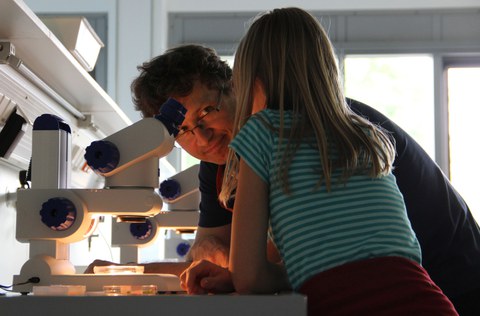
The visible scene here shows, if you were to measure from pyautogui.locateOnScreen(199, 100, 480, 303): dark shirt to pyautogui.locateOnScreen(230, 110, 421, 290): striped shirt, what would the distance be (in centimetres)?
43

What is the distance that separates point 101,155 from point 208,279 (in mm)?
339

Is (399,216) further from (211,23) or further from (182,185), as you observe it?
(211,23)

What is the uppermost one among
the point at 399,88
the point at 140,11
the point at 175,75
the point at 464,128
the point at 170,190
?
the point at 140,11

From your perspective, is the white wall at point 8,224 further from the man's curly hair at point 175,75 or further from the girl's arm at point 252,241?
the girl's arm at point 252,241

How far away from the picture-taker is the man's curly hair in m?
1.94

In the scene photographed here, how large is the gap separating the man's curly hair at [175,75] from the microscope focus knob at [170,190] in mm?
659

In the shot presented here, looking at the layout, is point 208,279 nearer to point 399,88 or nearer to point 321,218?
point 321,218

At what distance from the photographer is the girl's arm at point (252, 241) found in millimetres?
1180

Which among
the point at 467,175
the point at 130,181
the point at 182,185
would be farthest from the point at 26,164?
the point at 467,175

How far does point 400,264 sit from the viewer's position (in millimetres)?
1165

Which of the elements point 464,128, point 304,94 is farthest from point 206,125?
point 464,128

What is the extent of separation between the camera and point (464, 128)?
5.39m

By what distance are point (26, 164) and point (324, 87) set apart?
1581 mm

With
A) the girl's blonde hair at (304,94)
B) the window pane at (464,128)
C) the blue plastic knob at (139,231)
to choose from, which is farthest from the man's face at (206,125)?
the window pane at (464,128)
